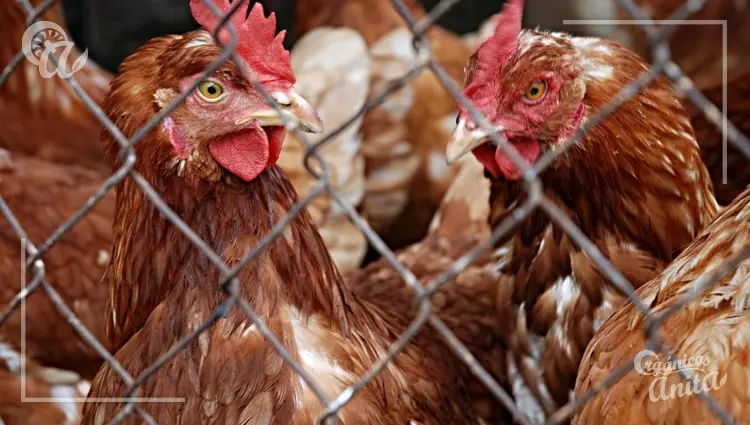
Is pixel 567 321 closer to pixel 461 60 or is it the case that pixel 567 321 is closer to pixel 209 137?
pixel 209 137

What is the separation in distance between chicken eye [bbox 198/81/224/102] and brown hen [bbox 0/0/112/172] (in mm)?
1326

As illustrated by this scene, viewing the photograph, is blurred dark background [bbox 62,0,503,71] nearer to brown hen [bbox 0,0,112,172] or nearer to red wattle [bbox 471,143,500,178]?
brown hen [bbox 0,0,112,172]

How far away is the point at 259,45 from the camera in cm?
150

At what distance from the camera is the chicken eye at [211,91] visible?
151 centimetres

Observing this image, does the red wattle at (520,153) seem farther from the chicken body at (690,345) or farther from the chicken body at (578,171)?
the chicken body at (690,345)

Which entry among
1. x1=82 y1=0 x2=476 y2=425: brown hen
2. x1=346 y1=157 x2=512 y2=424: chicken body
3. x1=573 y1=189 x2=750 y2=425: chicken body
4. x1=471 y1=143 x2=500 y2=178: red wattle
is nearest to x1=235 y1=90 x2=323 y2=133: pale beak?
x1=82 y1=0 x2=476 y2=425: brown hen

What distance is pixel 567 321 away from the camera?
6.03ft

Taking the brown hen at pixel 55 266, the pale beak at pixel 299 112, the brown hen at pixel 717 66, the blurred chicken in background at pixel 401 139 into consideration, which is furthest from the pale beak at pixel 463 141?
the blurred chicken in background at pixel 401 139

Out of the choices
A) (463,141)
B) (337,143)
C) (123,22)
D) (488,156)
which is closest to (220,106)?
(463,141)

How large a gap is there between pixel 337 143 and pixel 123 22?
2069 millimetres

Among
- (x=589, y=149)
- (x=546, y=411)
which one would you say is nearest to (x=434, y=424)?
(x=546, y=411)

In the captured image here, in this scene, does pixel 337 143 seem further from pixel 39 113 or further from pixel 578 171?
pixel 578 171

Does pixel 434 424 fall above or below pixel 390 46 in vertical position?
below

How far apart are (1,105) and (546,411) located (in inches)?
78.3
